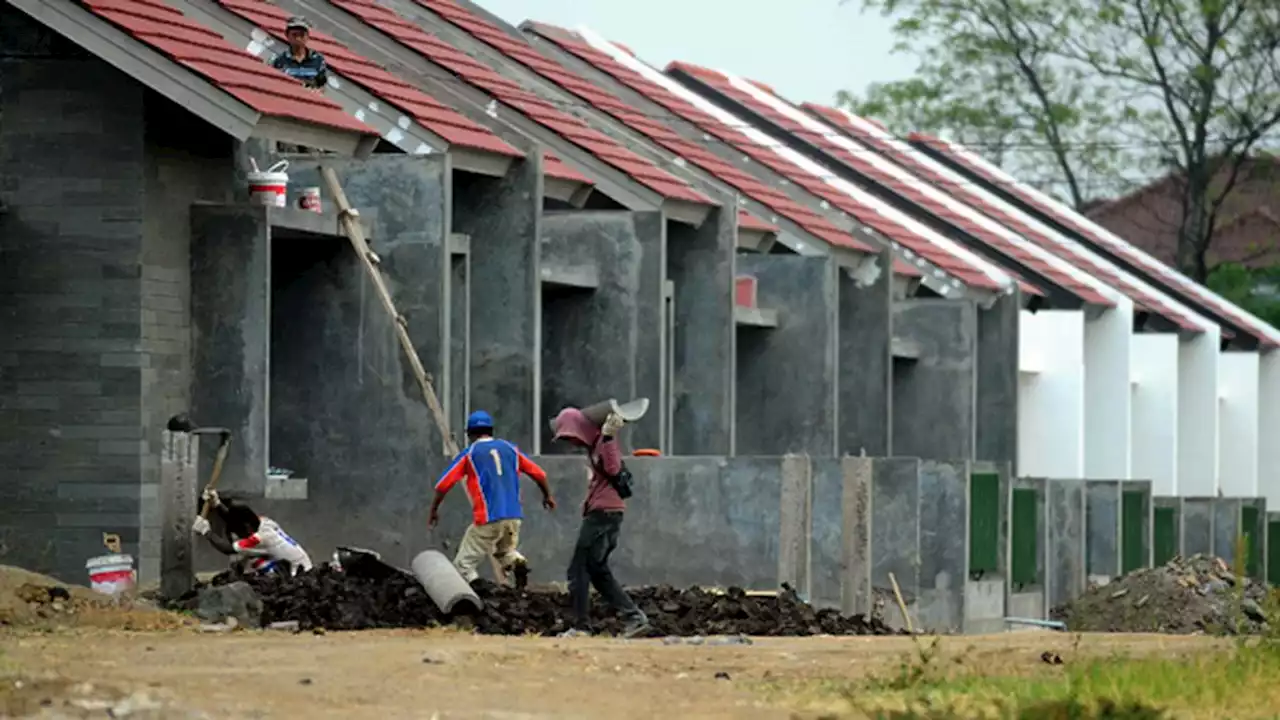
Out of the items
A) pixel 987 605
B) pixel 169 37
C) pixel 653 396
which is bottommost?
pixel 987 605

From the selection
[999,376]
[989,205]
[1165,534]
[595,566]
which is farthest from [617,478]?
[989,205]

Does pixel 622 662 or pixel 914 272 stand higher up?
pixel 914 272

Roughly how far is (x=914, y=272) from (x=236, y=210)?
17.1 m

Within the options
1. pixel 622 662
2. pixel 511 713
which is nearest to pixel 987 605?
pixel 622 662

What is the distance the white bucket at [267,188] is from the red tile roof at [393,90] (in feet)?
9.64

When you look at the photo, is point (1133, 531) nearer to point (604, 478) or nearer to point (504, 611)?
point (504, 611)

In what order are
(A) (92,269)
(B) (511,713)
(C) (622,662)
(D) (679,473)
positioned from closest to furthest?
(B) (511,713)
(C) (622,662)
(A) (92,269)
(D) (679,473)

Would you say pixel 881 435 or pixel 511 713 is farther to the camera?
pixel 881 435

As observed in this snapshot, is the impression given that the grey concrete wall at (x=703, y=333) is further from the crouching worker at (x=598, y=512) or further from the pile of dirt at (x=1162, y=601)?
the crouching worker at (x=598, y=512)

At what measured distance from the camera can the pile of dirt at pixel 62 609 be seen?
1711 centimetres

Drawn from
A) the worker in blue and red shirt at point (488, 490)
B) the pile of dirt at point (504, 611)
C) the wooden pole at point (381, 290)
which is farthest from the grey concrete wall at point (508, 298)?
the worker in blue and red shirt at point (488, 490)

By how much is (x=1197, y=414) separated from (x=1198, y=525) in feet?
31.0

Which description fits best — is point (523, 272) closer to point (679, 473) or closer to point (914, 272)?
point (679, 473)

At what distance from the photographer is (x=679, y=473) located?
22.6 metres
